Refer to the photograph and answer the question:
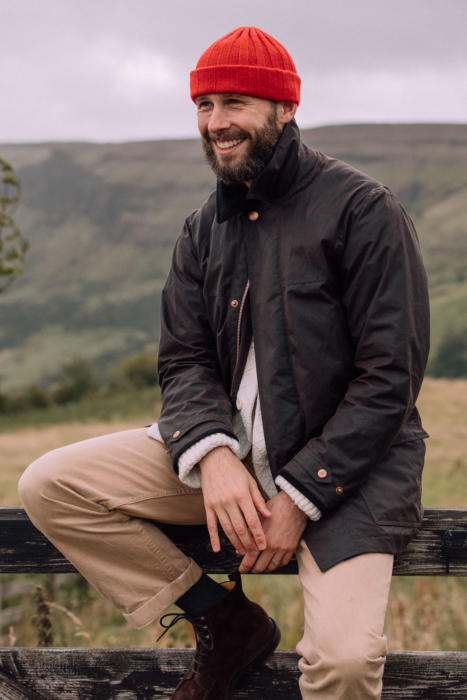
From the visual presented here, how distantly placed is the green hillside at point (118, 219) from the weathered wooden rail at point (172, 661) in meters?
58.5

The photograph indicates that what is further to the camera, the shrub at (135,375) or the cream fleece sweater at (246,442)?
the shrub at (135,375)

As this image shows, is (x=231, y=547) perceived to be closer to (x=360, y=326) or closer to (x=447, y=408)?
(x=360, y=326)

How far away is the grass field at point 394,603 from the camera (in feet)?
13.5

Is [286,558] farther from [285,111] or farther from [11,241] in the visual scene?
[11,241]

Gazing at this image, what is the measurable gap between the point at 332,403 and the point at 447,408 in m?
10.1

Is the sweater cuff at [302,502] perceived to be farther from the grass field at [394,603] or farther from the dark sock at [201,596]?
the grass field at [394,603]

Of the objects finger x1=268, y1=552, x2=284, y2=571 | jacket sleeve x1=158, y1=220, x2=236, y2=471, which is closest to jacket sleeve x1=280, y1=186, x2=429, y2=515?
finger x1=268, y1=552, x2=284, y2=571

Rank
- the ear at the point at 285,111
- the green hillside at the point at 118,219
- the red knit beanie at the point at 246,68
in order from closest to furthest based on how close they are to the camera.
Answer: the red knit beanie at the point at 246,68 < the ear at the point at 285,111 < the green hillside at the point at 118,219

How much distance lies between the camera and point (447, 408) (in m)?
11.8

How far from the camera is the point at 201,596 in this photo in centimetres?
240

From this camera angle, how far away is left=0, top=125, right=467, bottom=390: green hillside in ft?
235

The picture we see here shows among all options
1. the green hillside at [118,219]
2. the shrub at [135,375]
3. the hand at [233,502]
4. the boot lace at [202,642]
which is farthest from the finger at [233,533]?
the green hillside at [118,219]

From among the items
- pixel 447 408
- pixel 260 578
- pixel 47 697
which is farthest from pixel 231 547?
pixel 447 408

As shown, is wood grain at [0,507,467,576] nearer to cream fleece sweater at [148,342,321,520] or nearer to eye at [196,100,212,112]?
cream fleece sweater at [148,342,321,520]
